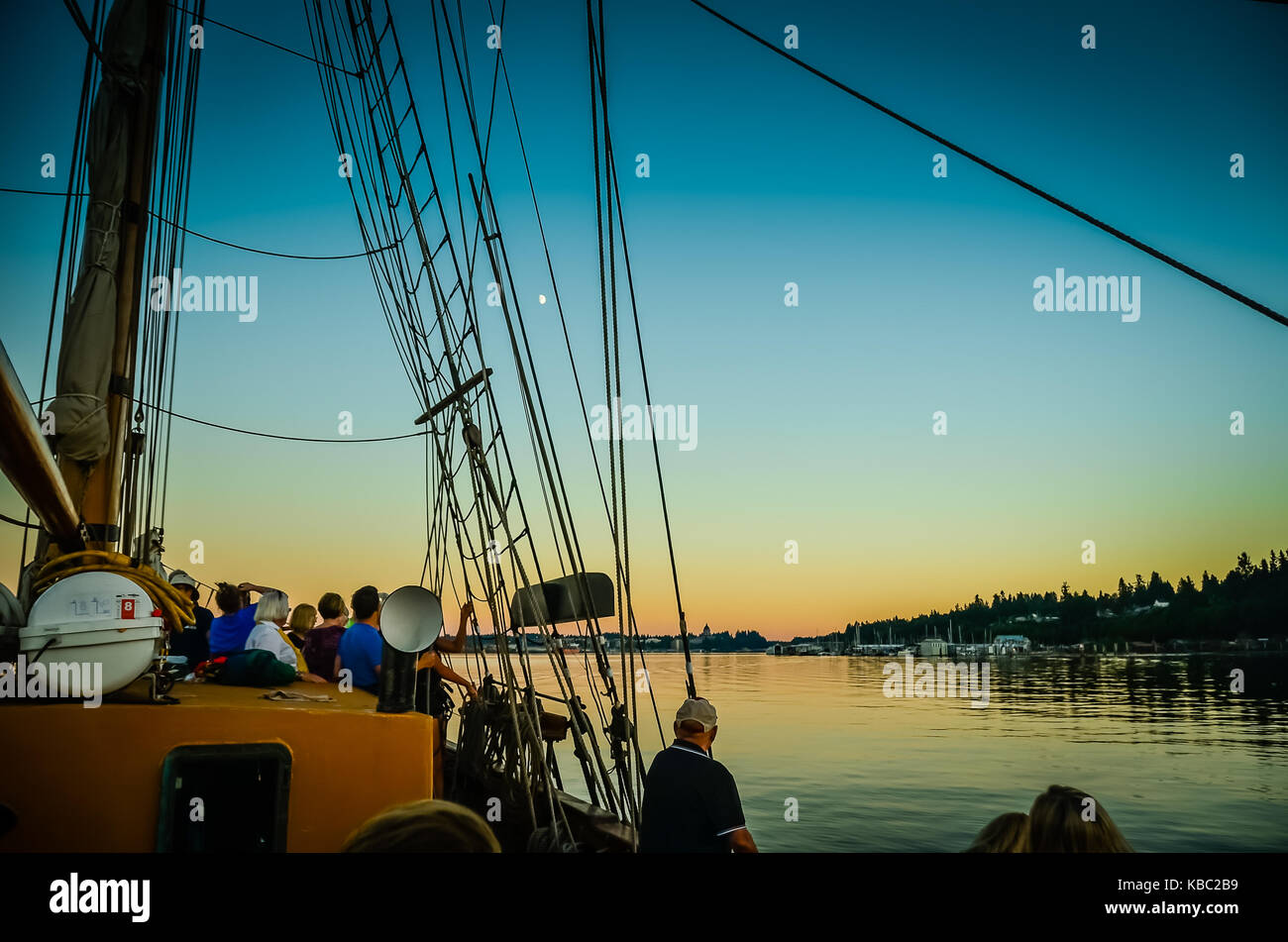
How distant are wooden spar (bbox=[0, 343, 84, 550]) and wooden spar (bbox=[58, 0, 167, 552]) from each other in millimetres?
1156

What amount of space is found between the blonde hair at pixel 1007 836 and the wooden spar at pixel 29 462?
245cm

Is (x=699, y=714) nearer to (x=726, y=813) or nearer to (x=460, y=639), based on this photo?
(x=726, y=813)

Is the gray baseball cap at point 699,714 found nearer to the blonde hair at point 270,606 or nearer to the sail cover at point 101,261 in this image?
the blonde hair at point 270,606

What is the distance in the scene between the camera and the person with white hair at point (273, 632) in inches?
200

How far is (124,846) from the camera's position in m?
2.86

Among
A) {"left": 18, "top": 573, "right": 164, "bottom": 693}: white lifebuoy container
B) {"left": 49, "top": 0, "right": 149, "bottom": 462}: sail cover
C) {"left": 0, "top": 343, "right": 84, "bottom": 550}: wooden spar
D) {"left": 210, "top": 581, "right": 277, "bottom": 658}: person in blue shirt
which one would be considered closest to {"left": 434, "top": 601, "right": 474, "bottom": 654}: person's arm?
{"left": 210, "top": 581, "right": 277, "bottom": 658}: person in blue shirt

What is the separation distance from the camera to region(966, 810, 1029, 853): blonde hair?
6.90ft

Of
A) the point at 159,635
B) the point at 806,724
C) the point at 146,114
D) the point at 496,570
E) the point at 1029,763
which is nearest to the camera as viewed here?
the point at 159,635

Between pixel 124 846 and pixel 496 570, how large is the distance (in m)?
2.58

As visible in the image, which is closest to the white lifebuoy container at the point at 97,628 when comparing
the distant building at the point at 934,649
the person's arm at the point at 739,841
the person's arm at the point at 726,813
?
the person's arm at the point at 726,813

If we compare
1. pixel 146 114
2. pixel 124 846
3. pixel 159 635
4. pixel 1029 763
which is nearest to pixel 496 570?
pixel 159 635

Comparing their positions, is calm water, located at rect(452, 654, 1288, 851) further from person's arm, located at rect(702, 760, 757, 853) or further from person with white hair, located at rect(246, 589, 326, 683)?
person with white hair, located at rect(246, 589, 326, 683)
